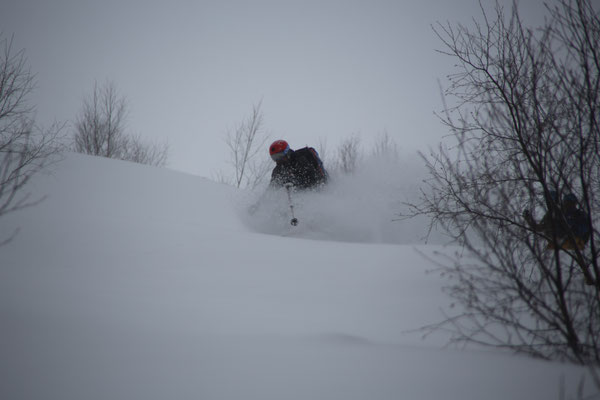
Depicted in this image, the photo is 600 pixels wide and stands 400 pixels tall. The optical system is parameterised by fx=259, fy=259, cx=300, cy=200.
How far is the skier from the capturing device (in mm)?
6289

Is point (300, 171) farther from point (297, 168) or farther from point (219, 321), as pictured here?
point (219, 321)

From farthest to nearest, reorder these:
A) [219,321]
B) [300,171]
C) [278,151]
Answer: [278,151], [300,171], [219,321]

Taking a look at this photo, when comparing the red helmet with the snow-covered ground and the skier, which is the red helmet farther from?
the snow-covered ground

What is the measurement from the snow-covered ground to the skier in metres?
2.54

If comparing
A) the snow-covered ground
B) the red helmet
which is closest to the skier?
the red helmet

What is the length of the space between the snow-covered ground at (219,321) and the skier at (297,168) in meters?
2.54

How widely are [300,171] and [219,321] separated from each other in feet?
16.1

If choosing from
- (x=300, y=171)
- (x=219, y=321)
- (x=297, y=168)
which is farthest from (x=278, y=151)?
(x=219, y=321)

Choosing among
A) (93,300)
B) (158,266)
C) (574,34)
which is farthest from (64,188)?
(574,34)

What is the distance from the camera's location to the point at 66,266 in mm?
2459

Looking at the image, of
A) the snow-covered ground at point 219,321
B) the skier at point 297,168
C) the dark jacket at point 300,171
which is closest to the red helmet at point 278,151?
the skier at point 297,168

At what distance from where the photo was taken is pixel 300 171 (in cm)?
631

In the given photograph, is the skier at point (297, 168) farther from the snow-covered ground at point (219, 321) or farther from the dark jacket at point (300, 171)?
the snow-covered ground at point (219, 321)

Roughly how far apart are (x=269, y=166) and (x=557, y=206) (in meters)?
14.3
